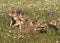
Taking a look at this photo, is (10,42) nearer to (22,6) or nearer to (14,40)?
(14,40)

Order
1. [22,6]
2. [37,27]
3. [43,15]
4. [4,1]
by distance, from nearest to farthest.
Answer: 1. [37,27]
2. [43,15]
3. [22,6]
4. [4,1]

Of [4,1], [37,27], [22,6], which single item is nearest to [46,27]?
[37,27]

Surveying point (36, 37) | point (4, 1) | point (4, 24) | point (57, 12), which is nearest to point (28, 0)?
point (4, 1)

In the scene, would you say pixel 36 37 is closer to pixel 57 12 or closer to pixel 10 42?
pixel 10 42

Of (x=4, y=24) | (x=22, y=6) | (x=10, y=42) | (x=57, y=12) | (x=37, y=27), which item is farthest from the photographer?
(x=22, y=6)

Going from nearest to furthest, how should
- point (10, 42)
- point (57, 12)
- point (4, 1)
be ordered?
point (10, 42) < point (57, 12) < point (4, 1)

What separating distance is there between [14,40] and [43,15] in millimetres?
4016

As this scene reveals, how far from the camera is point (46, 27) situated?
33.2ft

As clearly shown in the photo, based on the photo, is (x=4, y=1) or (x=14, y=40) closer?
(x=14, y=40)

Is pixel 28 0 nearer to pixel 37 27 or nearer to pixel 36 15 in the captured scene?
pixel 36 15

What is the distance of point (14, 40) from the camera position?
9312 mm

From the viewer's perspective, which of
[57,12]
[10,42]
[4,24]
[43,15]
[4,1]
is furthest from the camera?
[4,1]

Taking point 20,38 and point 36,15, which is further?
point 36,15

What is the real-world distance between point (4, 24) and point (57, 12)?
4.17 metres
